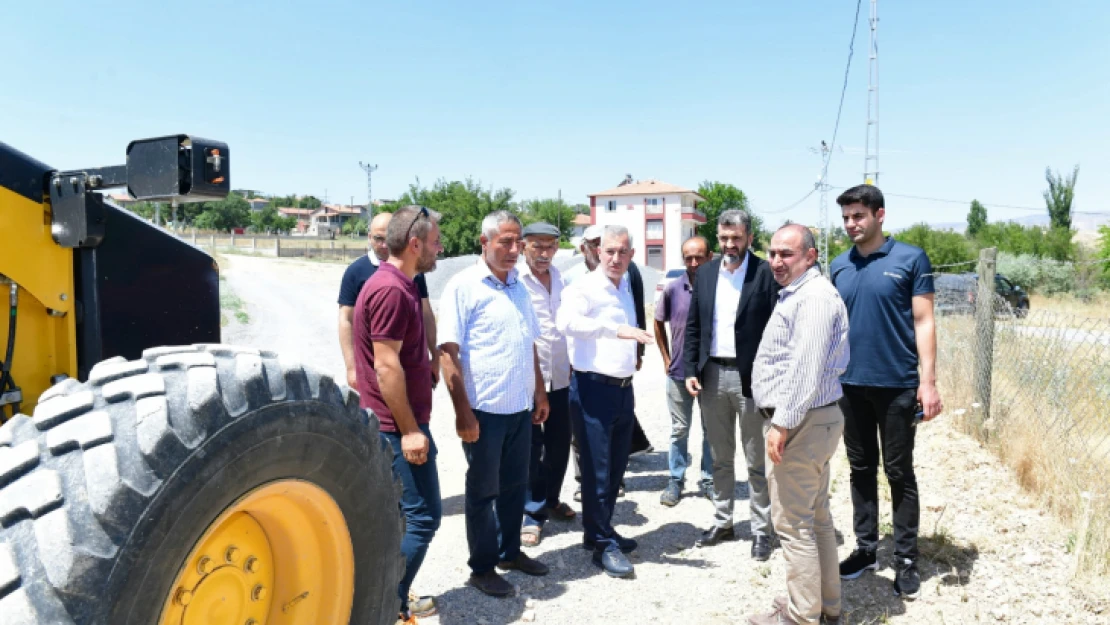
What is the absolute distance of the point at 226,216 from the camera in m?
73.2

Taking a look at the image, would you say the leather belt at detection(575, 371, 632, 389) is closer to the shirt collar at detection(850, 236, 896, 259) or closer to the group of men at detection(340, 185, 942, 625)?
the group of men at detection(340, 185, 942, 625)

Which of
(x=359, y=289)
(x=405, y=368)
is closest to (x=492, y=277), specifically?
(x=405, y=368)

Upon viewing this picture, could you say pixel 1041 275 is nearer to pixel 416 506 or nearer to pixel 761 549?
pixel 761 549

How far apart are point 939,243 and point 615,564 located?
45.2 meters

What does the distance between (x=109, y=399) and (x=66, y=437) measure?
4.9 inches

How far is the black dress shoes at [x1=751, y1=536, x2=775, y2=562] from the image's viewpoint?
4336 mm

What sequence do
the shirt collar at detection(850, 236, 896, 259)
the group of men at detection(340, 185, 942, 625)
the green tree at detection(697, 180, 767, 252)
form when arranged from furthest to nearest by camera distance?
the green tree at detection(697, 180, 767, 252) < the shirt collar at detection(850, 236, 896, 259) < the group of men at detection(340, 185, 942, 625)

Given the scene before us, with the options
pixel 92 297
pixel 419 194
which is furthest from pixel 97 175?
pixel 419 194

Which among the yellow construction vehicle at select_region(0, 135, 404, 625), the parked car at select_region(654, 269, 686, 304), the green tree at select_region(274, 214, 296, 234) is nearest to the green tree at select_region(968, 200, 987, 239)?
the parked car at select_region(654, 269, 686, 304)

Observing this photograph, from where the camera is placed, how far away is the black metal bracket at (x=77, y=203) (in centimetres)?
202

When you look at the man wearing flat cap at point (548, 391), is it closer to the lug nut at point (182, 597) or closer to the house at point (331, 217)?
the lug nut at point (182, 597)

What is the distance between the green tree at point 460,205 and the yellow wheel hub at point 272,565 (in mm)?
Answer: 52294

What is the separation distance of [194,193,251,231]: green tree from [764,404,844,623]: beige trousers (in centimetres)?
6397

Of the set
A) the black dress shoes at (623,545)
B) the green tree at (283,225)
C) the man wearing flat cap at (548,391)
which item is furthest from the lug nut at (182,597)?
the green tree at (283,225)
